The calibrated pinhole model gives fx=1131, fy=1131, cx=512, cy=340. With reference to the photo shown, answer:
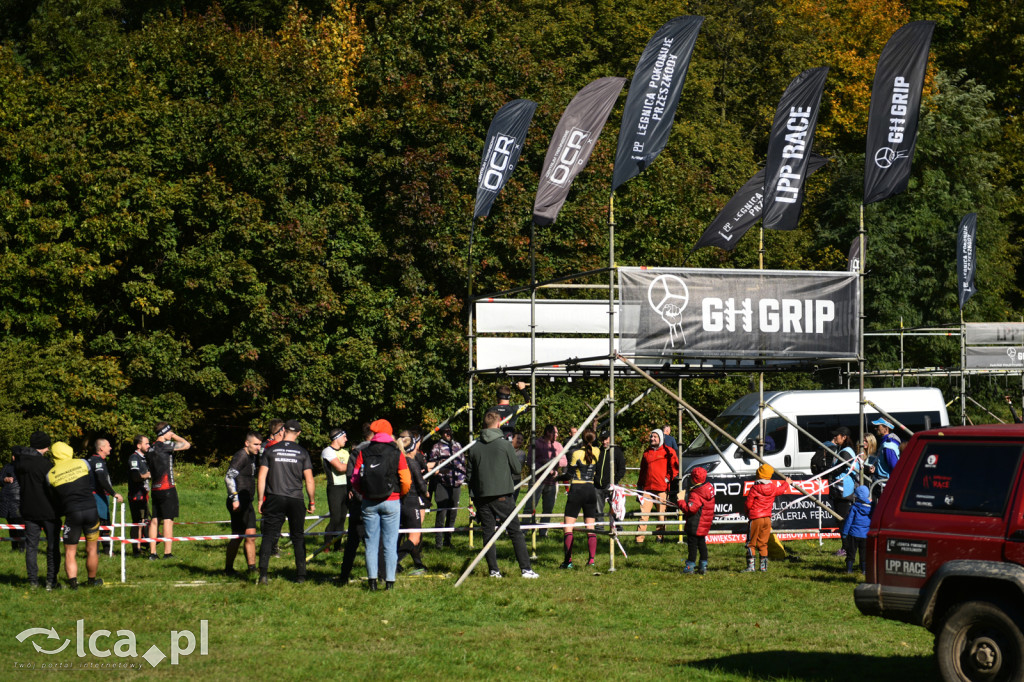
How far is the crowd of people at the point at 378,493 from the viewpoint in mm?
12828

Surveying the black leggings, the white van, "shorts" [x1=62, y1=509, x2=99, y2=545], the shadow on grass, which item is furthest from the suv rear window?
the white van

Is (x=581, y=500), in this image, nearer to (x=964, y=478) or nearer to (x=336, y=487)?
(x=336, y=487)

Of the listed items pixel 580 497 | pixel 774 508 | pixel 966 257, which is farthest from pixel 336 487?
pixel 966 257

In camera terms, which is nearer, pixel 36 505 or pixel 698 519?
pixel 36 505

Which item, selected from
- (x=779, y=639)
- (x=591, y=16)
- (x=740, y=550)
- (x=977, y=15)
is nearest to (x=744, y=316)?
(x=740, y=550)

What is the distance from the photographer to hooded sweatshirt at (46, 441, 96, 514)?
12820 mm

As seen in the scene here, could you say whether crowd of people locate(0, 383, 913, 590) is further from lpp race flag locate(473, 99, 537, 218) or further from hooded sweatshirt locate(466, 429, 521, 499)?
lpp race flag locate(473, 99, 537, 218)

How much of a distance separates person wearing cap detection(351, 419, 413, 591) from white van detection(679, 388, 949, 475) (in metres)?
11.2

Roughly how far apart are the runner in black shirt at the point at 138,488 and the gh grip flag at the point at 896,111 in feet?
35.6

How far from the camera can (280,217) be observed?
31.4 m

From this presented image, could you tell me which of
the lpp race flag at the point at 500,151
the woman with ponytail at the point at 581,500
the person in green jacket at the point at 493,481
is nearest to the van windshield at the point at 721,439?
the woman with ponytail at the point at 581,500

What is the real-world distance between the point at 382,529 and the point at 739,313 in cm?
565

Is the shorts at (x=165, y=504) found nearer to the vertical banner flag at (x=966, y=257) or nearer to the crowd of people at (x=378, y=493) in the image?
the crowd of people at (x=378, y=493)

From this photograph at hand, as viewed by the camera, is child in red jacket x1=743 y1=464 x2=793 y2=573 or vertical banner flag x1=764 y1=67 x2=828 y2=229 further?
vertical banner flag x1=764 y1=67 x2=828 y2=229
